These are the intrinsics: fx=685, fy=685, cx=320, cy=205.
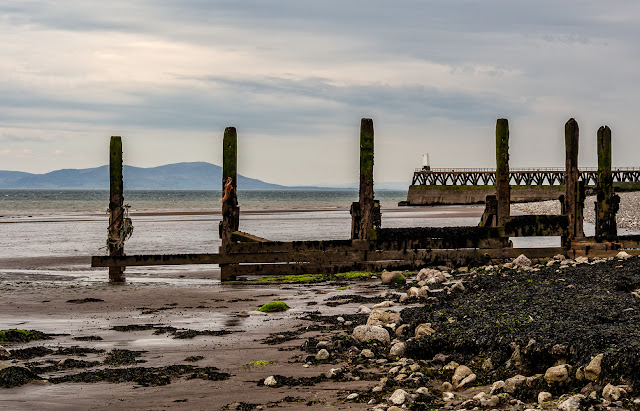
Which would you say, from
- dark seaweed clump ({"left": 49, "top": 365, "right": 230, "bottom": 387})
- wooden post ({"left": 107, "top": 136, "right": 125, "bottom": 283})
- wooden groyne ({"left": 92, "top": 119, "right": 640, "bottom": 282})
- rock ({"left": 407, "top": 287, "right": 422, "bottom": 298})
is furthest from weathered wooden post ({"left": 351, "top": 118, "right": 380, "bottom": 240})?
dark seaweed clump ({"left": 49, "top": 365, "right": 230, "bottom": 387})

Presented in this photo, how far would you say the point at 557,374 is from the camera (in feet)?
20.2

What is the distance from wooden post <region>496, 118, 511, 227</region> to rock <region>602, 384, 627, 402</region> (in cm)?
1021

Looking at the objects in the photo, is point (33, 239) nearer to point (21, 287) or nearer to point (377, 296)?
point (21, 287)

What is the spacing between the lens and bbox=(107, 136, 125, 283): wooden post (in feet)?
53.7

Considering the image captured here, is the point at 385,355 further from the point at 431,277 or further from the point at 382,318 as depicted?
the point at 431,277

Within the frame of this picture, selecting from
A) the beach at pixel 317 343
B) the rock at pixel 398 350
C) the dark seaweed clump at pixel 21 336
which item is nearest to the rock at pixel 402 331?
the beach at pixel 317 343

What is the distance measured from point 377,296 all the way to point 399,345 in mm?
4678

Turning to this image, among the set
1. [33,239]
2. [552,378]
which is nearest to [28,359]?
[552,378]

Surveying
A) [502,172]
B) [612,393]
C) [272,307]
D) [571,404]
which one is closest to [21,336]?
[272,307]

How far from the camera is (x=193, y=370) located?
24.9 feet

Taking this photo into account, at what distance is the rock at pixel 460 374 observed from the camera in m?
6.62

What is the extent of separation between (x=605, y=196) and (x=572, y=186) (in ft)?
2.67

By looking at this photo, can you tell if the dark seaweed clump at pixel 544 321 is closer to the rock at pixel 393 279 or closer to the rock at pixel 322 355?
the rock at pixel 322 355

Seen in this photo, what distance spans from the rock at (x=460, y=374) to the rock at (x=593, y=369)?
1124mm
